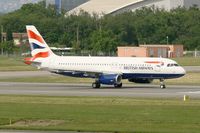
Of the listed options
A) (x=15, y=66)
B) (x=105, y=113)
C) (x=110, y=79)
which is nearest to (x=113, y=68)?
(x=110, y=79)

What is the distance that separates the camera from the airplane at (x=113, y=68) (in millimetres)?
65688

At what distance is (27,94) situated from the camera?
56.2 m

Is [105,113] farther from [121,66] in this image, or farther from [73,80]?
[73,80]

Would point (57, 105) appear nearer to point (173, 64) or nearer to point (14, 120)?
point (14, 120)

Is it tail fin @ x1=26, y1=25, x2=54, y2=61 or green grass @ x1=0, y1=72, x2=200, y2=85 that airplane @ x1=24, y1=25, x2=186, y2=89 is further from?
green grass @ x1=0, y1=72, x2=200, y2=85

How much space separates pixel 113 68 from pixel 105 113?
26.9m

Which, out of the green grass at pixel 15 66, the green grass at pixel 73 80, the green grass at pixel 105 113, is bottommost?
the green grass at pixel 73 80

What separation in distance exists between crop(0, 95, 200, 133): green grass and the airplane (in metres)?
14.5

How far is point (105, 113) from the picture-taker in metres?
40.2

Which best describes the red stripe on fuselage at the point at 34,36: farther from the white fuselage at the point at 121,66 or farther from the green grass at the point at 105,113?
the green grass at the point at 105,113

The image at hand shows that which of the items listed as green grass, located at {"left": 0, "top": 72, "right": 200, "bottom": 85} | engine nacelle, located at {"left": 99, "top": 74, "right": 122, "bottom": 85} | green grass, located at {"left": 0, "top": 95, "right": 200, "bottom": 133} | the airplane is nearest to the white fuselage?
the airplane

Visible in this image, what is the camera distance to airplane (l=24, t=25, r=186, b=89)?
65.7m

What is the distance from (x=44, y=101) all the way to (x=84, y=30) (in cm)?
14958

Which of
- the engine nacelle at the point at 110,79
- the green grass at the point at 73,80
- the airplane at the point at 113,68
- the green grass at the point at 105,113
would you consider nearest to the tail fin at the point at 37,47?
the airplane at the point at 113,68
